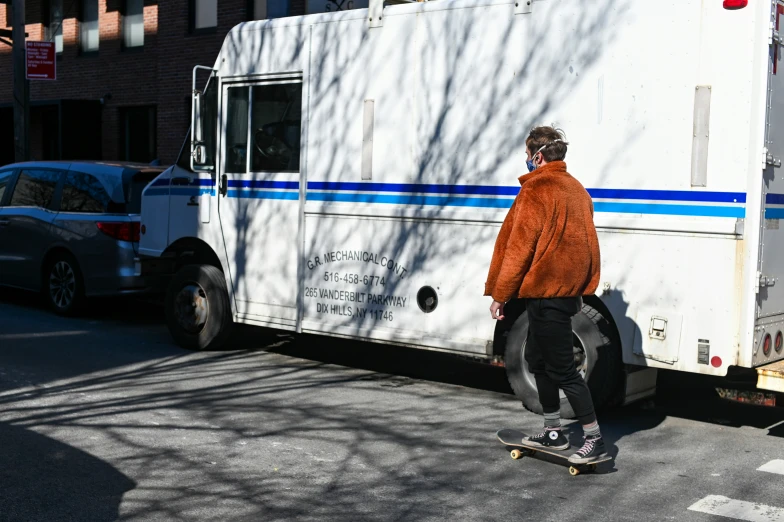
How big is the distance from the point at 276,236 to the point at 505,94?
8.65 feet

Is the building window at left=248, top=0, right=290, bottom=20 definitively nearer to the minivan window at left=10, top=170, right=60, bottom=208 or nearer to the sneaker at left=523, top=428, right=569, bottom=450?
the minivan window at left=10, top=170, right=60, bottom=208

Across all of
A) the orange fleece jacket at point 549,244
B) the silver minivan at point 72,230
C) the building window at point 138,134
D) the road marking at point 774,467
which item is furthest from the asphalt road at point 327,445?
the building window at point 138,134

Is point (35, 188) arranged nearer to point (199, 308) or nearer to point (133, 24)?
point (199, 308)

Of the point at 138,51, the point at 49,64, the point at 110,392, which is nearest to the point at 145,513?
the point at 110,392

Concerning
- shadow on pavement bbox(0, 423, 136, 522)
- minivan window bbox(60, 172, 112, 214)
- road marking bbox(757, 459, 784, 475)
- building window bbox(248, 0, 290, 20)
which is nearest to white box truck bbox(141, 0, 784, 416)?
road marking bbox(757, 459, 784, 475)

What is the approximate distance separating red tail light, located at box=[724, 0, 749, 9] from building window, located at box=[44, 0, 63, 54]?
70.2ft

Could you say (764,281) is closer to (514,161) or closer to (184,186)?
(514,161)

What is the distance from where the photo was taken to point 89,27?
24.5 metres

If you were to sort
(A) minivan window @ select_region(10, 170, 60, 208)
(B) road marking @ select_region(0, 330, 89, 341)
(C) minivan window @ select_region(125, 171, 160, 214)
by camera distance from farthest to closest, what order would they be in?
1. (A) minivan window @ select_region(10, 170, 60, 208)
2. (C) minivan window @ select_region(125, 171, 160, 214)
3. (B) road marking @ select_region(0, 330, 89, 341)

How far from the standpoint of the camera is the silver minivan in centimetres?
1155

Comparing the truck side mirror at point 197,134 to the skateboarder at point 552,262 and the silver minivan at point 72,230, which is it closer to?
the silver minivan at point 72,230

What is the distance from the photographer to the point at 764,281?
6629mm

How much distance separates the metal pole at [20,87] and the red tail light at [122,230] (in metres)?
7.17

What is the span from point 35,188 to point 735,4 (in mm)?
8879
